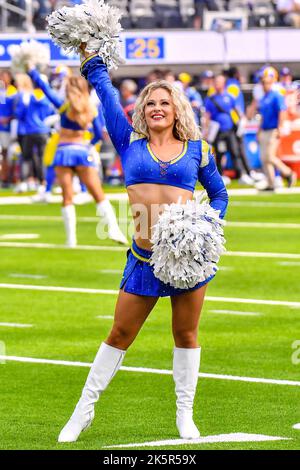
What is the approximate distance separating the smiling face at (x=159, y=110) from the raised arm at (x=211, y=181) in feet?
0.86

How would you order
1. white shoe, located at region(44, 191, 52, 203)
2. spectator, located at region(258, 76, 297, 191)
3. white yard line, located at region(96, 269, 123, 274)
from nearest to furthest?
white yard line, located at region(96, 269, 123, 274)
white shoe, located at region(44, 191, 52, 203)
spectator, located at region(258, 76, 297, 191)

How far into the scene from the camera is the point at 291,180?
25.5m

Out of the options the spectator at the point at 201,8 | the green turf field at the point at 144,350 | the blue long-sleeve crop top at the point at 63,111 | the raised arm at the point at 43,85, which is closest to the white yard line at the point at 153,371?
the green turf field at the point at 144,350

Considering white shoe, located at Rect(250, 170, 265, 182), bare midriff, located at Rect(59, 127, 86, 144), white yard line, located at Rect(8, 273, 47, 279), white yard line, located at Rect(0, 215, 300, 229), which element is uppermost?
bare midriff, located at Rect(59, 127, 86, 144)

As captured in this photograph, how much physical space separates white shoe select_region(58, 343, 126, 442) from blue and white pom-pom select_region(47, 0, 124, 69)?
1543mm

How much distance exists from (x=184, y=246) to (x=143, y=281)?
1.04ft

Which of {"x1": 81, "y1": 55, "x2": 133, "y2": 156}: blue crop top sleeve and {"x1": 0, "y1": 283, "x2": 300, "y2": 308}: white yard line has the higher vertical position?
{"x1": 81, "y1": 55, "x2": 133, "y2": 156}: blue crop top sleeve

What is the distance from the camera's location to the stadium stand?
34.6 metres

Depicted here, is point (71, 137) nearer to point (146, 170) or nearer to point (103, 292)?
point (103, 292)

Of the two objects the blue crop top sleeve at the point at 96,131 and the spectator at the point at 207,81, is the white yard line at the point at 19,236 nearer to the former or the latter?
the blue crop top sleeve at the point at 96,131

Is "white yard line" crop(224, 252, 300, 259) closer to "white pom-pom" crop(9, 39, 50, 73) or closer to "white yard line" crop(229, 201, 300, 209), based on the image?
"white pom-pom" crop(9, 39, 50, 73)

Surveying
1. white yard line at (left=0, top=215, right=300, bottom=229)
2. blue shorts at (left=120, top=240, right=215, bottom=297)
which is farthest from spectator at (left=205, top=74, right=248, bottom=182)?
blue shorts at (left=120, top=240, right=215, bottom=297)

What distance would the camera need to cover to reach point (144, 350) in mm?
9719

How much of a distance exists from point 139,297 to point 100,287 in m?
6.27
